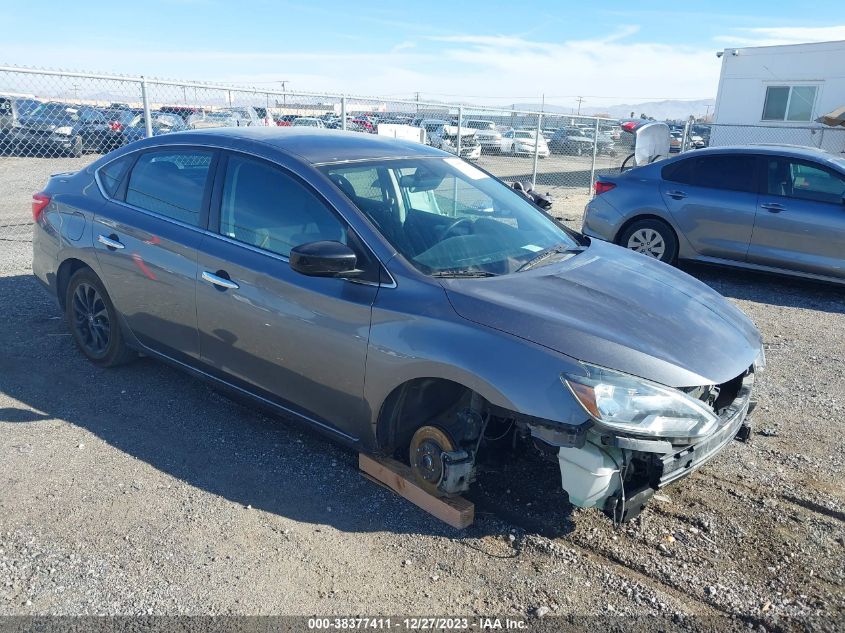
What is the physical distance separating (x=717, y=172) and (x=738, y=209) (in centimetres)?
56

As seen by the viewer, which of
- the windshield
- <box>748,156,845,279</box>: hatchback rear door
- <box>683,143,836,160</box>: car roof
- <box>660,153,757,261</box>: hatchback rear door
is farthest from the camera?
<box>660,153,757,261</box>: hatchback rear door

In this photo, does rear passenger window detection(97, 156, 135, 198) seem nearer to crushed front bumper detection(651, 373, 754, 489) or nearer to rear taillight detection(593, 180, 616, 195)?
→ crushed front bumper detection(651, 373, 754, 489)

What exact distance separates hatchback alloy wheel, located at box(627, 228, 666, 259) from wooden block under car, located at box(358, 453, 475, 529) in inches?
230

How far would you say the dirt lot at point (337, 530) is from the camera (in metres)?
2.80

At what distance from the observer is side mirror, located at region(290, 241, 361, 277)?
320 centimetres

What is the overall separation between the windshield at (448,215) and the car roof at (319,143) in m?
0.09

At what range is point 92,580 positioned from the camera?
9.41 ft

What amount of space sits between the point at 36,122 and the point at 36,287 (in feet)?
40.4

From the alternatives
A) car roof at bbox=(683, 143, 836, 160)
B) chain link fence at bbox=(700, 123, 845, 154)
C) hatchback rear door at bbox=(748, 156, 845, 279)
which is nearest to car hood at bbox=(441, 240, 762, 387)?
hatchback rear door at bbox=(748, 156, 845, 279)

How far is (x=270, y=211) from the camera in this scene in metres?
3.79

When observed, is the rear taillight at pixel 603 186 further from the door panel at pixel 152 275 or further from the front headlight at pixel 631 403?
the front headlight at pixel 631 403

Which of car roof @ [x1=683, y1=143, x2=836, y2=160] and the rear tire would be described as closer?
the rear tire

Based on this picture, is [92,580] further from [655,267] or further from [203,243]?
[655,267]

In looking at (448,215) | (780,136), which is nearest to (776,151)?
(448,215)
